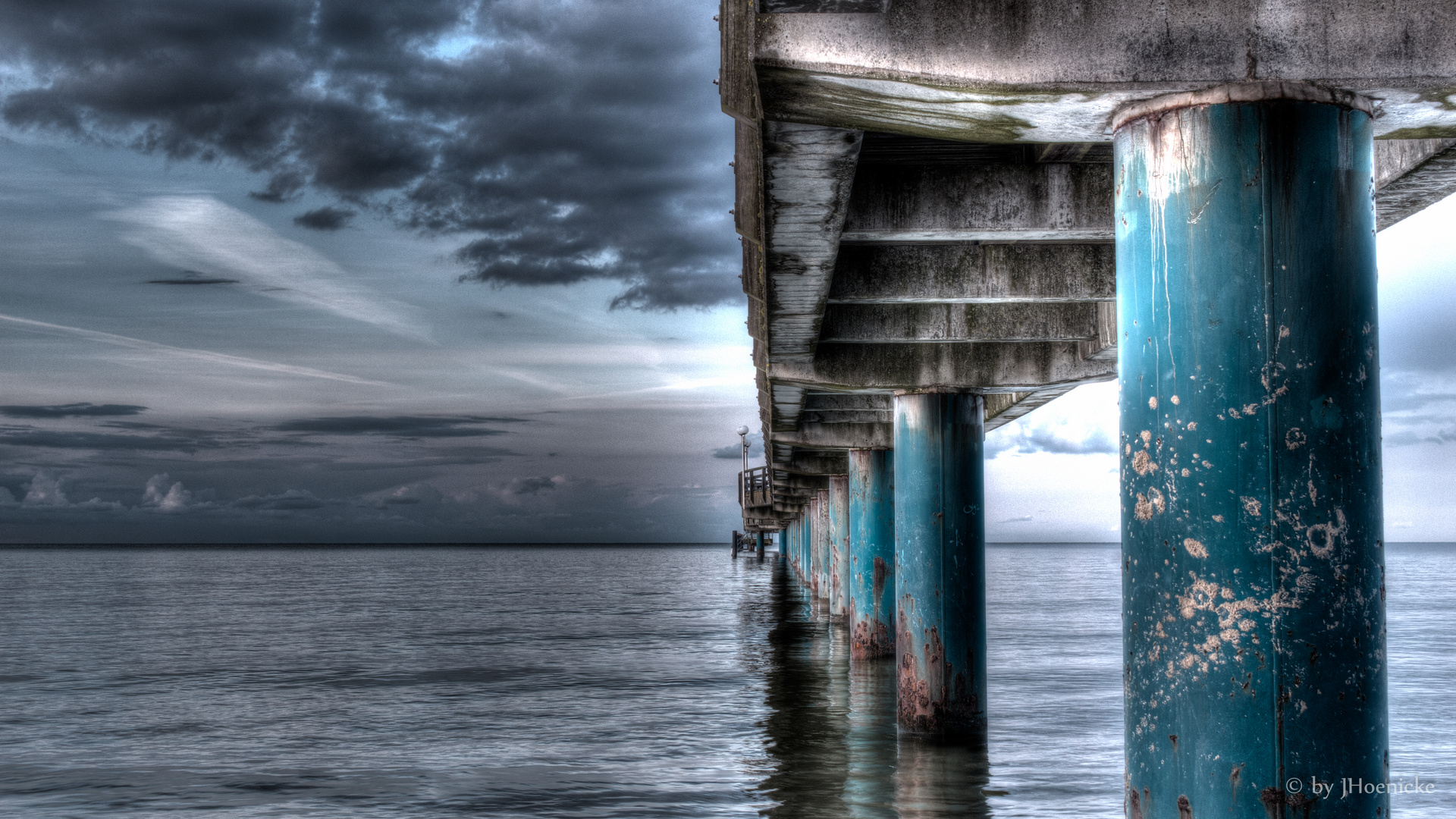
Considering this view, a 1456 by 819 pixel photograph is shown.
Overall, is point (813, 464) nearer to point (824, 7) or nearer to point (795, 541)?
point (824, 7)

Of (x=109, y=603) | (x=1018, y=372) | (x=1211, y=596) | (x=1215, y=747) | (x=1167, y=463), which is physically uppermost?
(x=1018, y=372)

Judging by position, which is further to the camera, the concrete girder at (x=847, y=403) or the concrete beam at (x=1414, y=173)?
the concrete girder at (x=847, y=403)

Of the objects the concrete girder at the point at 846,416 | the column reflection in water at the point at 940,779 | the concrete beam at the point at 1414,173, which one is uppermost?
the concrete beam at the point at 1414,173

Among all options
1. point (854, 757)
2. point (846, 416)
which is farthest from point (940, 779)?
point (846, 416)

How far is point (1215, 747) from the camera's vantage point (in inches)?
166

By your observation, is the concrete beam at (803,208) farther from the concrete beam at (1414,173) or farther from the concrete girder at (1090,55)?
the concrete beam at (1414,173)

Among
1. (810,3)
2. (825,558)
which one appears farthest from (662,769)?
(825,558)

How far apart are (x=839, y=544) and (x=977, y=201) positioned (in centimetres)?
2023

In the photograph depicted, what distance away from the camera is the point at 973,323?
36.8 ft

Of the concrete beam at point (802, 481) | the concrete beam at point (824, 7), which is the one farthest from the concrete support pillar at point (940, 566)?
the concrete beam at point (802, 481)

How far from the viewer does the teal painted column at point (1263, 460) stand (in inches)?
163

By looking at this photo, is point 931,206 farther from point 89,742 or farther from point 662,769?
point 89,742

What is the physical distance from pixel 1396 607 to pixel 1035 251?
40.1 meters

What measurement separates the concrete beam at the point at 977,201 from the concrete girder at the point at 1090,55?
298 cm
